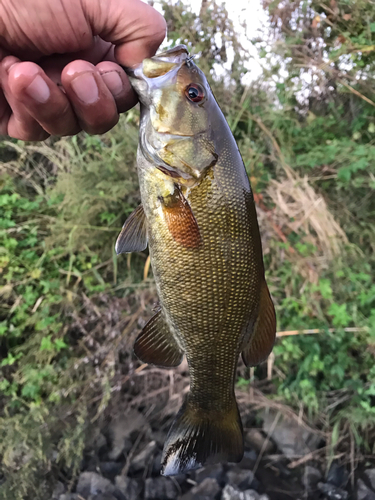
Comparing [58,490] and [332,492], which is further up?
[58,490]

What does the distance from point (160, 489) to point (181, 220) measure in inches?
84.8

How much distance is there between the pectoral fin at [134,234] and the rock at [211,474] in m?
1.96

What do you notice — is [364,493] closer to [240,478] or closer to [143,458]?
[240,478]

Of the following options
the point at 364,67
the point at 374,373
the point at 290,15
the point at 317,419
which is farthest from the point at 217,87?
the point at 317,419

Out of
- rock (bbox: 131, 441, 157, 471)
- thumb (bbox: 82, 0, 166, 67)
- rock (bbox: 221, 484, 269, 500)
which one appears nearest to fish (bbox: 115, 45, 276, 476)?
thumb (bbox: 82, 0, 166, 67)

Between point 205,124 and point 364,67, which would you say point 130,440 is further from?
point 364,67

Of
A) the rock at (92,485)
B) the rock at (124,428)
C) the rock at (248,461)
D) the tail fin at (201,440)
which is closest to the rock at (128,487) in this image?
the rock at (92,485)

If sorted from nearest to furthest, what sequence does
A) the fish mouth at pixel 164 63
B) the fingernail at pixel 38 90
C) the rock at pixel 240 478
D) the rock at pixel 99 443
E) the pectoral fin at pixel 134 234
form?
the fingernail at pixel 38 90 < the fish mouth at pixel 164 63 < the pectoral fin at pixel 134 234 < the rock at pixel 240 478 < the rock at pixel 99 443

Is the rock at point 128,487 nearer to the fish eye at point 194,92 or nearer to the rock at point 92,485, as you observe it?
the rock at point 92,485

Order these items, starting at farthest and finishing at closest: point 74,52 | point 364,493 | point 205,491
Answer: point 205,491, point 364,493, point 74,52

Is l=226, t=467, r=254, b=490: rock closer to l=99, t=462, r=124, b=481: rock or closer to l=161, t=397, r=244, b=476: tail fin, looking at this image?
l=99, t=462, r=124, b=481: rock

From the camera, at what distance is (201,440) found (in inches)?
50.1

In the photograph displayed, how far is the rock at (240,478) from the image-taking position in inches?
90.5

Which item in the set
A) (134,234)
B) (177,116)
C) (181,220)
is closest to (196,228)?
(181,220)
